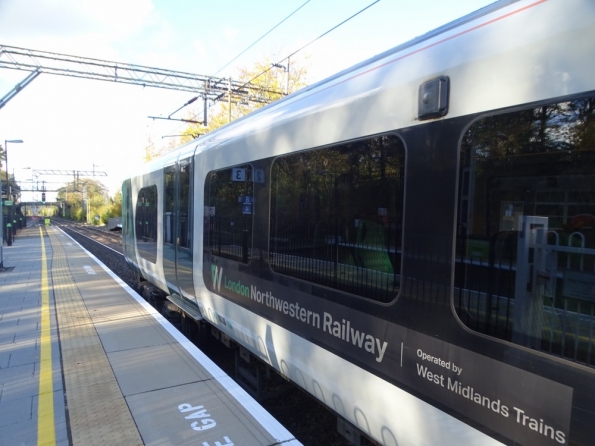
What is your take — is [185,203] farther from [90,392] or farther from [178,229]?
[90,392]

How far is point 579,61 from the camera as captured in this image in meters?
1.74

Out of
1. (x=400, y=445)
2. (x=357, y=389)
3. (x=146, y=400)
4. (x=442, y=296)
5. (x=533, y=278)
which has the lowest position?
(x=146, y=400)

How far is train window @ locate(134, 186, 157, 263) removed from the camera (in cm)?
837

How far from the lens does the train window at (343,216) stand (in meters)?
2.67

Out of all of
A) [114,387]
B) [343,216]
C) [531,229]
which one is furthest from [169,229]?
[531,229]

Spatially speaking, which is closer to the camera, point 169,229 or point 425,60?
point 425,60

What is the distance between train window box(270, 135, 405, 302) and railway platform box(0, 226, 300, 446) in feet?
4.16

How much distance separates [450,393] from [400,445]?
59 centimetres

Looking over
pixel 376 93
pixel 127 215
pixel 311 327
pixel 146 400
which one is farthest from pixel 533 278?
pixel 127 215

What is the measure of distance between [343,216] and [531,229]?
1367mm

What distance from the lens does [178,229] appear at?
22.4 feet

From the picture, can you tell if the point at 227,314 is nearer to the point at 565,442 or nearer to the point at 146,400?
the point at 146,400

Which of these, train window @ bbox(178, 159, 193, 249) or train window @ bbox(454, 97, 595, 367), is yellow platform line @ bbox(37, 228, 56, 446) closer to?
train window @ bbox(178, 159, 193, 249)

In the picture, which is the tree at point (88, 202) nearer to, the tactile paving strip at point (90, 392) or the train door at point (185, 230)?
the train door at point (185, 230)
